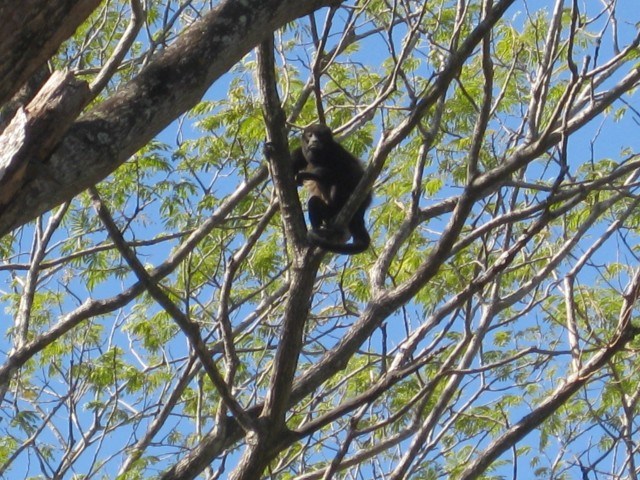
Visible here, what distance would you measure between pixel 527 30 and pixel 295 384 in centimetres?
517

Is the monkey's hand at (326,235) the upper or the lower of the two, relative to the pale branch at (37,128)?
upper

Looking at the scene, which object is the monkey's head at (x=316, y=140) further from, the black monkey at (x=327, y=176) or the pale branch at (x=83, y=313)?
the pale branch at (x=83, y=313)

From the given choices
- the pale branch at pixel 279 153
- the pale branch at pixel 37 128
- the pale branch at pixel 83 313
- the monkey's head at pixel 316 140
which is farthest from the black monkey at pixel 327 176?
the pale branch at pixel 37 128

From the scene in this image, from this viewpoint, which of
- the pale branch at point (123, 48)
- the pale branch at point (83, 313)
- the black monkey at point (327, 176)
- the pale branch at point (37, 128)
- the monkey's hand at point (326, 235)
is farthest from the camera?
the black monkey at point (327, 176)

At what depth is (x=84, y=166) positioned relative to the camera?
2695 millimetres

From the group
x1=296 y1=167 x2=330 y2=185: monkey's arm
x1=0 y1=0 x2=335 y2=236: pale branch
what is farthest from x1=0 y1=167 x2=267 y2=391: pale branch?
x1=0 y1=0 x2=335 y2=236: pale branch

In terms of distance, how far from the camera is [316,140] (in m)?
6.65

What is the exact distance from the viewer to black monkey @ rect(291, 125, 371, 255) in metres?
6.54

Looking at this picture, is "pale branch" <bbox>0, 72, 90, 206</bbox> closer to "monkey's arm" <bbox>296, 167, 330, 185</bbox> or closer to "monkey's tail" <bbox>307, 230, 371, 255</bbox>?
"monkey's tail" <bbox>307, 230, 371, 255</bbox>

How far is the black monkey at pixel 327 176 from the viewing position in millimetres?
6535

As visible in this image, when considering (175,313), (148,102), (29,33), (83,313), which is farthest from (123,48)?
(29,33)

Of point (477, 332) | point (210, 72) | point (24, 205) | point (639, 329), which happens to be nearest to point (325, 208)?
point (477, 332)

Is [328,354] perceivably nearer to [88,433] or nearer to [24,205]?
[24,205]

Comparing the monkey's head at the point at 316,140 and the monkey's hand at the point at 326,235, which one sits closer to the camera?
the monkey's hand at the point at 326,235
